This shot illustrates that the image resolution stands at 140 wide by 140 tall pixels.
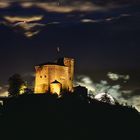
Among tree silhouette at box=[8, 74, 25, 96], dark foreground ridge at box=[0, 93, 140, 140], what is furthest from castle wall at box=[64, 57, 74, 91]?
tree silhouette at box=[8, 74, 25, 96]

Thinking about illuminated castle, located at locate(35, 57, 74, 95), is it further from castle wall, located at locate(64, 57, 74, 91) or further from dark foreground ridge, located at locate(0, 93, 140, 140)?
dark foreground ridge, located at locate(0, 93, 140, 140)

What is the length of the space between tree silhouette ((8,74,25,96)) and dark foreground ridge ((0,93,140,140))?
12.8m

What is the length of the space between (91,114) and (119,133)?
6877mm

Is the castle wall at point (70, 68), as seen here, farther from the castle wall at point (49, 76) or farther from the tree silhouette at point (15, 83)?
the tree silhouette at point (15, 83)

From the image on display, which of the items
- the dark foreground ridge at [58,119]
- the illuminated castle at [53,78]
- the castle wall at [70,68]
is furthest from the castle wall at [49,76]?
the dark foreground ridge at [58,119]

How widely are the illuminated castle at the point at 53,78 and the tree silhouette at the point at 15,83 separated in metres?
7.19

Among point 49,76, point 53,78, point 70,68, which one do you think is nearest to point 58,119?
point 53,78

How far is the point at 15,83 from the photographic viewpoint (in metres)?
130

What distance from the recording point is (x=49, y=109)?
370 ft

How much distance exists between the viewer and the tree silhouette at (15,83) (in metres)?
128

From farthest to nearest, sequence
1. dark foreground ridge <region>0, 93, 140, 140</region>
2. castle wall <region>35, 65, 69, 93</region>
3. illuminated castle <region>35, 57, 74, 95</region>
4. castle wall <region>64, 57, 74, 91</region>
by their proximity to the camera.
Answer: castle wall <region>64, 57, 74, 91</region>
castle wall <region>35, 65, 69, 93</region>
illuminated castle <region>35, 57, 74, 95</region>
dark foreground ridge <region>0, 93, 140, 140</region>

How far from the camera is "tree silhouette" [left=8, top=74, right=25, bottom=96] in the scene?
421 ft

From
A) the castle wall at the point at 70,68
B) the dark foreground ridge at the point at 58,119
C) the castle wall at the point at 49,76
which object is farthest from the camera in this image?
the castle wall at the point at 70,68

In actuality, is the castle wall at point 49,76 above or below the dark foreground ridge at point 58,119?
above
